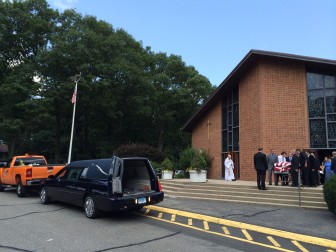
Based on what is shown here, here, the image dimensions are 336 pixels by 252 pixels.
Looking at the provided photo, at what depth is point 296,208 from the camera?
37.2 ft

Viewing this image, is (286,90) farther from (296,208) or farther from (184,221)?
(184,221)

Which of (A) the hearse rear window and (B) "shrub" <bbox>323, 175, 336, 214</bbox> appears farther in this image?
(A) the hearse rear window

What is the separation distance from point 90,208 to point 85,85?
2332 cm

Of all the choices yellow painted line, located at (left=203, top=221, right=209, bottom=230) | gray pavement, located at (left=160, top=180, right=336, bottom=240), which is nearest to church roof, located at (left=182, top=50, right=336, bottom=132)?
gray pavement, located at (left=160, top=180, right=336, bottom=240)

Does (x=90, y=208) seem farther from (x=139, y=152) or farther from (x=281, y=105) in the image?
(x=139, y=152)

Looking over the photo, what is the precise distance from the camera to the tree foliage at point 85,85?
1249 inches

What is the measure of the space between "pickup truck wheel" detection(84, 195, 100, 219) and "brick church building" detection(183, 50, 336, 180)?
11645 mm

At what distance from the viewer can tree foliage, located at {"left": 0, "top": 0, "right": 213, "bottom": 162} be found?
104 ft

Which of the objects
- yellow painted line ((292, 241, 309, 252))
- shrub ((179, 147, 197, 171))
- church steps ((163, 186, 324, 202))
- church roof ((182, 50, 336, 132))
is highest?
church roof ((182, 50, 336, 132))

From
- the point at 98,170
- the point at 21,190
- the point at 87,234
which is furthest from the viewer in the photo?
the point at 21,190

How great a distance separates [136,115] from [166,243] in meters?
34.3

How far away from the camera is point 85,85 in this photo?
3122 centimetres

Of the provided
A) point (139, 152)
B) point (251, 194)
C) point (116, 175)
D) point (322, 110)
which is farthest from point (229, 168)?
point (116, 175)

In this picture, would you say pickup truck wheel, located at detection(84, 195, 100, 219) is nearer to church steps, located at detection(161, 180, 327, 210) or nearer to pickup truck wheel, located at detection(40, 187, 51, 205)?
pickup truck wheel, located at detection(40, 187, 51, 205)
